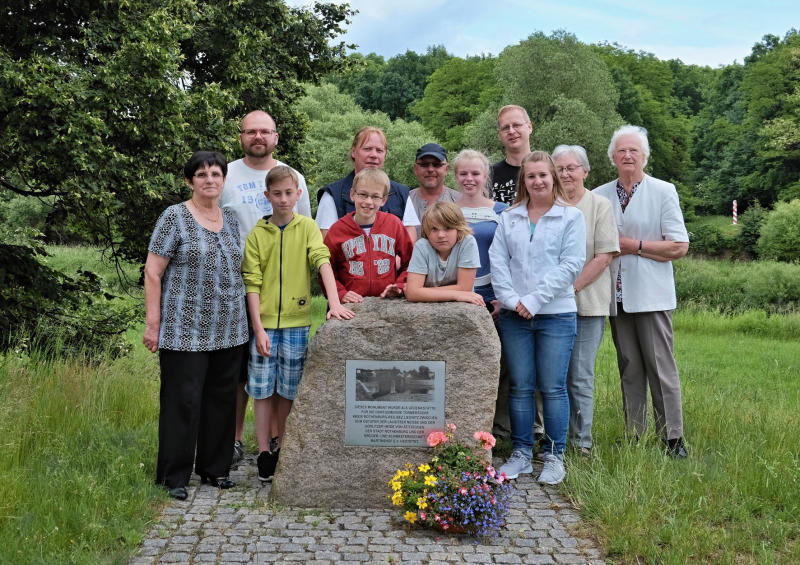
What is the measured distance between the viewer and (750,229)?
40125 millimetres

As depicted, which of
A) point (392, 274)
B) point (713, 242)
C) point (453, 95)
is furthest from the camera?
point (453, 95)

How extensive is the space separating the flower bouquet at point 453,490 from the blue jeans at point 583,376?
3.42ft

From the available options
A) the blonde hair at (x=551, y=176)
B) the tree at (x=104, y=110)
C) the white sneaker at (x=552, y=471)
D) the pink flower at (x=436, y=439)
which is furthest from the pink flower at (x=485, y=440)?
the tree at (x=104, y=110)

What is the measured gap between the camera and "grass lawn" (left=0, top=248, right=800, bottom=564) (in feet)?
14.2

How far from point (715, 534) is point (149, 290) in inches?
146

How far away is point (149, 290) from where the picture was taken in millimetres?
4953

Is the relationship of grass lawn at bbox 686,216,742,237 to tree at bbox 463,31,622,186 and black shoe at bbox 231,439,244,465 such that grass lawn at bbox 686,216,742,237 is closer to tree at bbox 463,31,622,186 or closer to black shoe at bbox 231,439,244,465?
tree at bbox 463,31,622,186

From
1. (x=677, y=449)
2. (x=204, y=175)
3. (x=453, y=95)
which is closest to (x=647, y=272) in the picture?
(x=677, y=449)

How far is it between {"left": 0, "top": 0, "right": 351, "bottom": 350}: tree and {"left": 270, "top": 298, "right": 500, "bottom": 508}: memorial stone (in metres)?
5.01

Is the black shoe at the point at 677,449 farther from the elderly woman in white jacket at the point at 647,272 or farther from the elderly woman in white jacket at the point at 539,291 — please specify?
the elderly woman in white jacket at the point at 539,291

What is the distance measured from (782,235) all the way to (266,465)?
34.3m

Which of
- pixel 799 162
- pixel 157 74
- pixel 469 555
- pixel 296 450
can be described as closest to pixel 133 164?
pixel 157 74

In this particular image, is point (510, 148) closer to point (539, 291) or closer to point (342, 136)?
point (539, 291)

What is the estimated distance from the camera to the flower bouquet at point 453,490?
4.55 meters
